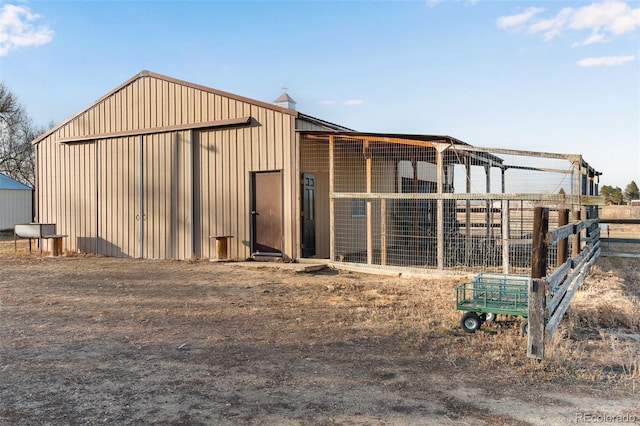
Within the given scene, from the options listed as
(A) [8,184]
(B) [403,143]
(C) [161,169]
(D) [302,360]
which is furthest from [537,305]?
(A) [8,184]

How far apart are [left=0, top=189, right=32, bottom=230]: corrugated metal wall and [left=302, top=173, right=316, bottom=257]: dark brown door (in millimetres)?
21455

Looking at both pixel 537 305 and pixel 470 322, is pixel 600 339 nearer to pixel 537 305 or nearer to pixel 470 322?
pixel 470 322

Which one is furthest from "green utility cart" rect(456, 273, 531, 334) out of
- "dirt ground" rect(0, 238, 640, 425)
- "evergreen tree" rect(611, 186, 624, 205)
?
"evergreen tree" rect(611, 186, 624, 205)

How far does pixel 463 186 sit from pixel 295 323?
22.0 feet

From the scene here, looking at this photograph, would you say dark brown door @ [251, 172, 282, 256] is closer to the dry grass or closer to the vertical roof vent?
the vertical roof vent

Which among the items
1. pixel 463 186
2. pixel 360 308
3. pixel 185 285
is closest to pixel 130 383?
pixel 360 308

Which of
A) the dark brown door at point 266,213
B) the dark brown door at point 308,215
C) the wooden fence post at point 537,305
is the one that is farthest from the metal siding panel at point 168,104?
the wooden fence post at point 537,305

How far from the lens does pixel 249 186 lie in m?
11.4

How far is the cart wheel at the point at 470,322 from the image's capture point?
5352mm

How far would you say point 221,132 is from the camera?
38.9ft

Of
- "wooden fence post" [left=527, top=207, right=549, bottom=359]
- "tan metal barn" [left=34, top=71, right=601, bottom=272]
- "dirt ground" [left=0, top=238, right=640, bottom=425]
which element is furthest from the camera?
"tan metal barn" [left=34, top=71, right=601, bottom=272]

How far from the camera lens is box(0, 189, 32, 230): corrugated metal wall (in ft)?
84.9

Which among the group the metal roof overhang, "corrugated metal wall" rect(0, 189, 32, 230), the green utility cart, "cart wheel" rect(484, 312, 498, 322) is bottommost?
"cart wheel" rect(484, 312, 498, 322)

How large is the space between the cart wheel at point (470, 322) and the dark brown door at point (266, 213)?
6.22m
